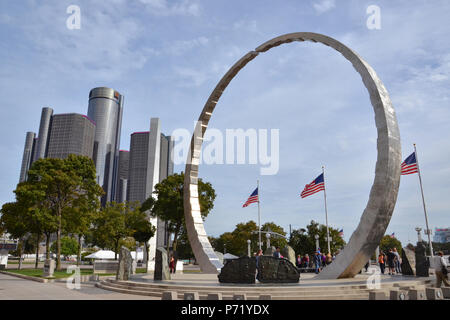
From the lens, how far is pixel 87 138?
17338 centimetres

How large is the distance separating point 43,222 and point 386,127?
24919mm

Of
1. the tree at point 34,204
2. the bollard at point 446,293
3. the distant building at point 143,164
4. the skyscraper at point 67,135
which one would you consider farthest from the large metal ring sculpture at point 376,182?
the skyscraper at point 67,135

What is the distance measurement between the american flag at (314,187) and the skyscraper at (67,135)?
515ft

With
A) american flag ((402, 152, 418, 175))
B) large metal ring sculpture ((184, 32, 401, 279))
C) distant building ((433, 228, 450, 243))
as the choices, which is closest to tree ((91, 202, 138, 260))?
american flag ((402, 152, 418, 175))

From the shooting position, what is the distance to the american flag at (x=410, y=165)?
20.6 m

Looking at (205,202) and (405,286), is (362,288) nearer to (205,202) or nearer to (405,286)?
(405,286)

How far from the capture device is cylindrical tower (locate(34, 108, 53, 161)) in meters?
164

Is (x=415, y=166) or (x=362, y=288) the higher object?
(x=415, y=166)

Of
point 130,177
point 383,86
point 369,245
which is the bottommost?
point 369,245

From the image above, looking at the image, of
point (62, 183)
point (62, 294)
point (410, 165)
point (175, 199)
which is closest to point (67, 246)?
point (175, 199)

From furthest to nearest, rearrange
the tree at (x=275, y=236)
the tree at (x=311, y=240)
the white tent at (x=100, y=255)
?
1. the tree at (x=275, y=236)
2. the tree at (x=311, y=240)
3. the white tent at (x=100, y=255)

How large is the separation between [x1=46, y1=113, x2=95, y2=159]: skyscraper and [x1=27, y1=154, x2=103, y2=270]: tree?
144130 mm

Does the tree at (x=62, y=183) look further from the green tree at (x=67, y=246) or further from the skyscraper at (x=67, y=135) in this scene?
the skyscraper at (x=67, y=135)

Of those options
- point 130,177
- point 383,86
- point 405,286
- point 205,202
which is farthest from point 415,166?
point 130,177
